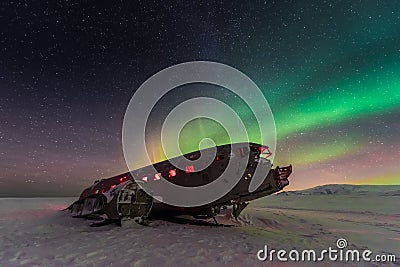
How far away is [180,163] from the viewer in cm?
1784

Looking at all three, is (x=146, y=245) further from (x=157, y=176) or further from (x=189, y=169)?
(x=157, y=176)

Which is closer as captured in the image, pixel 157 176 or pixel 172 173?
pixel 172 173

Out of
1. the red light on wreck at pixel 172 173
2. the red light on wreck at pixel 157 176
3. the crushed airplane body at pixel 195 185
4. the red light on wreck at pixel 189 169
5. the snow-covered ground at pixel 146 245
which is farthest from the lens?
the red light on wreck at pixel 157 176

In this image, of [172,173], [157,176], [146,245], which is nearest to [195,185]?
[172,173]

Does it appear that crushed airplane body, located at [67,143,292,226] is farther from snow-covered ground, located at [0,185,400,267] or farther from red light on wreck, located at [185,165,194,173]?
snow-covered ground, located at [0,185,400,267]

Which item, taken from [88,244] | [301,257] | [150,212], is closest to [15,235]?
[88,244]

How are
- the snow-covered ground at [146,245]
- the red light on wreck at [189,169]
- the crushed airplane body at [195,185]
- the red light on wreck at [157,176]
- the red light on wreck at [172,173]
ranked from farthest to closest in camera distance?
the red light on wreck at [157,176]
the red light on wreck at [172,173]
the red light on wreck at [189,169]
the crushed airplane body at [195,185]
the snow-covered ground at [146,245]

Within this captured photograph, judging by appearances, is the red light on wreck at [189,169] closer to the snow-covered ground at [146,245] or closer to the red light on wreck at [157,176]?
the red light on wreck at [157,176]

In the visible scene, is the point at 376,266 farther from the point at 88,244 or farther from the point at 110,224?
the point at 110,224

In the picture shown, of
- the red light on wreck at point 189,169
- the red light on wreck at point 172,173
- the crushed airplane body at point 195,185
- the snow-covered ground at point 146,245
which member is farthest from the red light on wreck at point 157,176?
the snow-covered ground at point 146,245

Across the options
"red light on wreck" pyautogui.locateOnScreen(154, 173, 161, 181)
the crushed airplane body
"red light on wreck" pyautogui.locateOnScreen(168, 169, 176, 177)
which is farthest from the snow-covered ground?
"red light on wreck" pyautogui.locateOnScreen(168, 169, 176, 177)

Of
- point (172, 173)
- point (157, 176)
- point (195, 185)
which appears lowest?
point (195, 185)

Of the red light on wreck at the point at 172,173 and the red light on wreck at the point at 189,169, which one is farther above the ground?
the red light on wreck at the point at 189,169

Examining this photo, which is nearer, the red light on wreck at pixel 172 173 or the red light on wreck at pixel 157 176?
the red light on wreck at pixel 172 173
